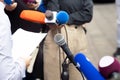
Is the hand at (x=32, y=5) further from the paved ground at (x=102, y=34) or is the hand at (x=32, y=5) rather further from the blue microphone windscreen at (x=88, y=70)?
the paved ground at (x=102, y=34)

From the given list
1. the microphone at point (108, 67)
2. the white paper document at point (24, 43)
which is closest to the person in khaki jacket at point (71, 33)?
the white paper document at point (24, 43)

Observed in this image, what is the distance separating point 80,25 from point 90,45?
3816 millimetres

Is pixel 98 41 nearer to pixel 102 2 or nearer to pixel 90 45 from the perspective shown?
pixel 90 45

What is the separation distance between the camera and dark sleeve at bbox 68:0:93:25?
3.01 meters

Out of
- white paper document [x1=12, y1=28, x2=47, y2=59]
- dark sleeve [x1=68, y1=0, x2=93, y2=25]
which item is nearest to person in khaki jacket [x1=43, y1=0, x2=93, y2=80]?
dark sleeve [x1=68, y1=0, x2=93, y2=25]

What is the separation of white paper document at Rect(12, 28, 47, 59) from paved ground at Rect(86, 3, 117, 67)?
318 centimetres

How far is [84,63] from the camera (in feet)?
5.35

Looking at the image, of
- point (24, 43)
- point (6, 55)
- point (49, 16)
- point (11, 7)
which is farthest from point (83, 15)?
point (6, 55)

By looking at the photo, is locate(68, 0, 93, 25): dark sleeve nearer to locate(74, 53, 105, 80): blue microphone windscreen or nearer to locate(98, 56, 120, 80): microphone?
locate(74, 53, 105, 80): blue microphone windscreen

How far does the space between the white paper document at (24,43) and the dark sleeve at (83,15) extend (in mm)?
822

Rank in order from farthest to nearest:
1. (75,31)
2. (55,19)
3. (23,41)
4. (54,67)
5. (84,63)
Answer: (75,31) < (54,67) < (23,41) < (55,19) < (84,63)


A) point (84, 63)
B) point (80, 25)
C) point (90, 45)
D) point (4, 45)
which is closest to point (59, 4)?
point (80, 25)

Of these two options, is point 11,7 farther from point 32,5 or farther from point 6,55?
point 6,55

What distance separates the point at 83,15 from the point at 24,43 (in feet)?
3.16
